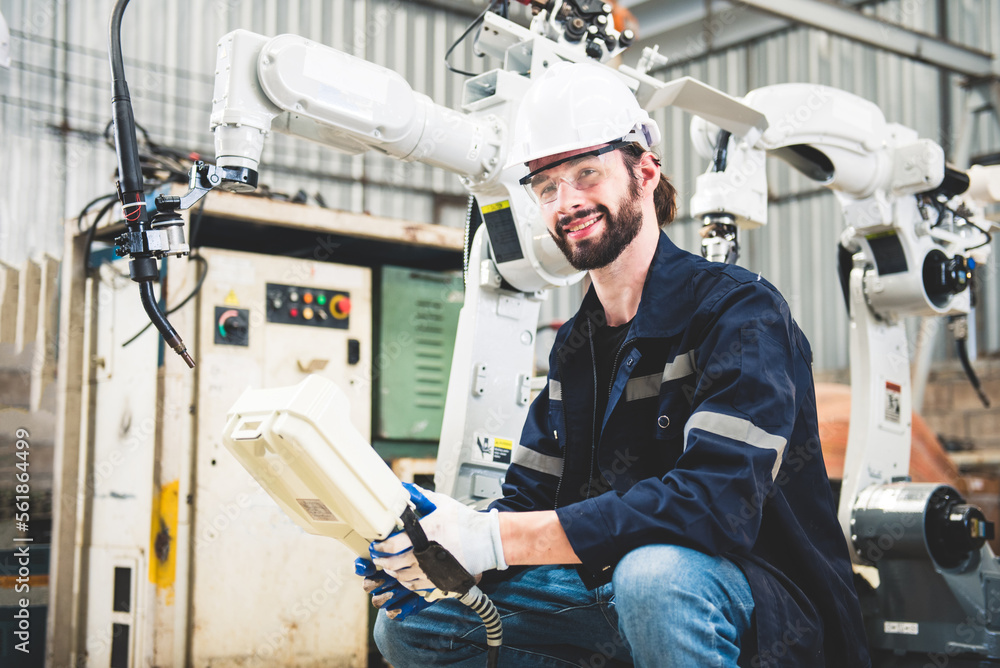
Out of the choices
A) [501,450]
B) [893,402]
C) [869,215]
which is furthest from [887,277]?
[501,450]

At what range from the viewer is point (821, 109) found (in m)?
2.65

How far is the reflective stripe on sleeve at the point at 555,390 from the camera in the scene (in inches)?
70.1

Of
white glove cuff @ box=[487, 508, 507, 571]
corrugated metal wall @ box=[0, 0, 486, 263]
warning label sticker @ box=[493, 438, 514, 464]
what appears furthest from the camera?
corrugated metal wall @ box=[0, 0, 486, 263]

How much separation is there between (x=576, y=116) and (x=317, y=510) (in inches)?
33.9

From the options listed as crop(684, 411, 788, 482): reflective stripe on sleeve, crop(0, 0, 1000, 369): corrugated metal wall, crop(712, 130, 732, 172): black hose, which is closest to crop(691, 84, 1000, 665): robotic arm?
crop(712, 130, 732, 172): black hose

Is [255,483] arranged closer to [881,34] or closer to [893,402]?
[893,402]

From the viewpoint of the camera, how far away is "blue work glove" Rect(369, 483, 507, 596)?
1.35 metres

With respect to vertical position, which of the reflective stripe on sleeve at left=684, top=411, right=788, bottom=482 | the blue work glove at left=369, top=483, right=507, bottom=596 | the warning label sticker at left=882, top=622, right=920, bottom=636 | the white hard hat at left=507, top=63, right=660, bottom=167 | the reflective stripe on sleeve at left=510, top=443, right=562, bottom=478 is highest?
the white hard hat at left=507, top=63, right=660, bottom=167

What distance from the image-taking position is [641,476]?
1557mm

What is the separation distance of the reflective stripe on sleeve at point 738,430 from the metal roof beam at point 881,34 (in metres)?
4.17

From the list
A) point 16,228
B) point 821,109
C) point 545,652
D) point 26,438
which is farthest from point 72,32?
point 545,652

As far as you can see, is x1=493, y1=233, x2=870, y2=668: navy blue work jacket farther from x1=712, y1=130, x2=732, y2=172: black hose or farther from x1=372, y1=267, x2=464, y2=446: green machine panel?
x1=372, y1=267, x2=464, y2=446: green machine panel

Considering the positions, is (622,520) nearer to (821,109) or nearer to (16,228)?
(821,109)

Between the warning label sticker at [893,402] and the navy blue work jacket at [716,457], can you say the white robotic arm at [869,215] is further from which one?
the navy blue work jacket at [716,457]
